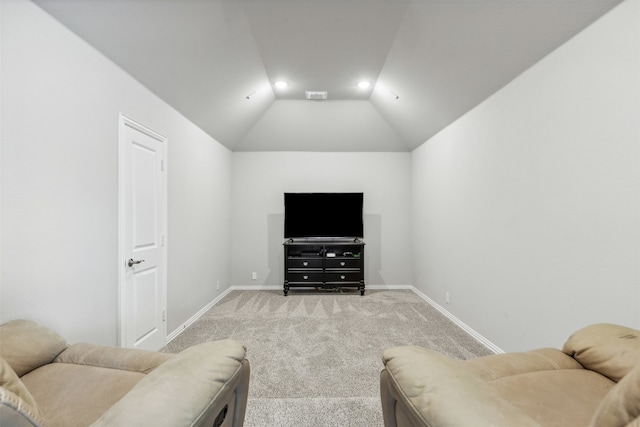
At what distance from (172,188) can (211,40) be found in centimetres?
153

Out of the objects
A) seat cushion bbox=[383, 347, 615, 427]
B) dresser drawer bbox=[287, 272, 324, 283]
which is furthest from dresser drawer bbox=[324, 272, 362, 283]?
seat cushion bbox=[383, 347, 615, 427]

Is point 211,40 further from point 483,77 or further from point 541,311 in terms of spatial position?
point 541,311

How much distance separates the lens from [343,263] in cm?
458

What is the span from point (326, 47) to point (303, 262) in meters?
3.11

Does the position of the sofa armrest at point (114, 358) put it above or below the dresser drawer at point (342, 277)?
above

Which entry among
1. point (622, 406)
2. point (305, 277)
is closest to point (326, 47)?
point (622, 406)

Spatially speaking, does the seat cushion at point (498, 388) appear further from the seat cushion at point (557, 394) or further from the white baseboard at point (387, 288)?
the white baseboard at point (387, 288)

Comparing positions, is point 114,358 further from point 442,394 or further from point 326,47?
point 326,47

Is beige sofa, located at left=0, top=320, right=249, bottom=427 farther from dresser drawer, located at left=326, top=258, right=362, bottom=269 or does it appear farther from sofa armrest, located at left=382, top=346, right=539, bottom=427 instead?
dresser drawer, located at left=326, top=258, right=362, bottom=269

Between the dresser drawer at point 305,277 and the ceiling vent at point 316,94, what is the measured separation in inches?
110

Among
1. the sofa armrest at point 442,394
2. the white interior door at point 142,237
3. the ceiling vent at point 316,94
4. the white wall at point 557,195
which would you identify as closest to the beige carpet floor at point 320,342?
the white interior door at point 142,237

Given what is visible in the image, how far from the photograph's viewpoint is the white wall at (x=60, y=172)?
1451mm

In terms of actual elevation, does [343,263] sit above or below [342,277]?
above

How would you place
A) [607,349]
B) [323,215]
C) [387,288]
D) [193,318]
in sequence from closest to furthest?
1. [607,349]
2. [193,318]
3. [323,215]
4. [387,288]
